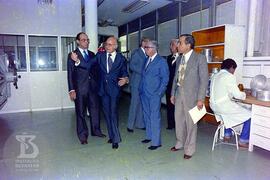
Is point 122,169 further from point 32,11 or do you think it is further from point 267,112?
point 32,11

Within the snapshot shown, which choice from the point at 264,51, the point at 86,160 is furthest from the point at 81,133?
the point at 264,51

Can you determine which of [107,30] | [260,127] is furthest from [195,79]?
[107,30]

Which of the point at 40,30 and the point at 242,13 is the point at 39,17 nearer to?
the point at 40,30

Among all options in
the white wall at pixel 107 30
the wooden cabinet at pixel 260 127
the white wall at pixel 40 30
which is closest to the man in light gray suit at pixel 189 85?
the wooden cabinet at pixel 260 127

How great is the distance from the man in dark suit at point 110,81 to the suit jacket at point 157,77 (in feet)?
1.29

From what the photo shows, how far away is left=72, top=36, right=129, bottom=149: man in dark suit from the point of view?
306 cm

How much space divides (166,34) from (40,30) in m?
3.33

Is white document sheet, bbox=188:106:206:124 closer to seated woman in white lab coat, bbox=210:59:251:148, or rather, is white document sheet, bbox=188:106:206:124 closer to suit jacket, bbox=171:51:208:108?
suit jacket, bbox=171:51:208:108

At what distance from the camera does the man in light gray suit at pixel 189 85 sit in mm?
2635

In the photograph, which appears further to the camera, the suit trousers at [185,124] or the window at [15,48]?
the window at [15,48]

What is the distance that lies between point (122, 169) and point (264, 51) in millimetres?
2928

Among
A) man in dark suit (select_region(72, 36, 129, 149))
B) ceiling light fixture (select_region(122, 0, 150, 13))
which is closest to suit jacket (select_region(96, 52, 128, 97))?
man in dark suit (select_region(72, 36, 129, 149))

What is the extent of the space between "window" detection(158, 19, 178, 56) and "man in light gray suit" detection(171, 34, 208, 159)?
3.36m
